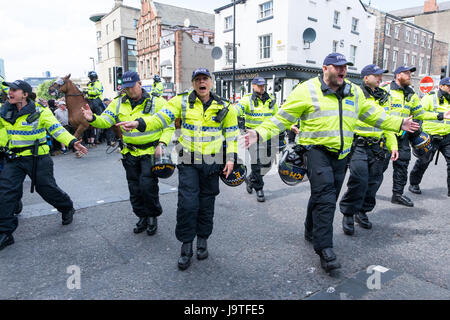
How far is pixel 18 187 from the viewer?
4.10 m

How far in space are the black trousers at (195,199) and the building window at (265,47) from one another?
22.5 metres

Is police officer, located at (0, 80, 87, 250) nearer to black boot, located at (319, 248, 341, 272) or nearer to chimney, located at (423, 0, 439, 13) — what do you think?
black boot, located at (319, 248, 341, 272)

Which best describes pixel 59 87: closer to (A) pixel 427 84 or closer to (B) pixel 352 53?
(A) pixel 427 84

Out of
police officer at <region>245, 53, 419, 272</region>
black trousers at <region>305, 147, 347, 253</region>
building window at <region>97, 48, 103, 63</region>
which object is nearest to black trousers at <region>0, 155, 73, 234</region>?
police officer at <region>245, 53, 419, 272</region>

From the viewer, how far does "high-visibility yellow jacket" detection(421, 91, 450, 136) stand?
19.4ft

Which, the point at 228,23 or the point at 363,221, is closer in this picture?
the point at 363,221

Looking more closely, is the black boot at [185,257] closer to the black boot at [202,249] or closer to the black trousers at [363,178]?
the black boot at [202,249]

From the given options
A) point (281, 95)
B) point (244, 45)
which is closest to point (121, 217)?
point (281, 95)

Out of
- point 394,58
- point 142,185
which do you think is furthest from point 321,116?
point 394,58

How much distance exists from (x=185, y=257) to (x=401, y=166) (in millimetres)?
4109

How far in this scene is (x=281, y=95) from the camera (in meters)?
24.5

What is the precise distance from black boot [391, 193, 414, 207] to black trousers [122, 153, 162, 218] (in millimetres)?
3956
